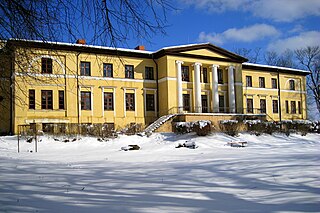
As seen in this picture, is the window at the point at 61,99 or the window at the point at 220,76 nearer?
the window at the point at 61,99

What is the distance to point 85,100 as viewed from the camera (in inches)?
1220

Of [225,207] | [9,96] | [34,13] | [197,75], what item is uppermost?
[197,75]

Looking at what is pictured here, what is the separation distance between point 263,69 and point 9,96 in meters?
38.4

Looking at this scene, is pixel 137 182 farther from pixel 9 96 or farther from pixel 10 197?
pixel 9 96

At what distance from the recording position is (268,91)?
4203 centimetres

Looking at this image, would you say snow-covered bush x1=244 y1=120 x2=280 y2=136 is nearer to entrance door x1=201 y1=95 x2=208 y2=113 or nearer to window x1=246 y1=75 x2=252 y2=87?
entrance door x1=201 y1=95 x2=208 y2=113

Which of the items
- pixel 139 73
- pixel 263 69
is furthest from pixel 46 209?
pixel 263 69

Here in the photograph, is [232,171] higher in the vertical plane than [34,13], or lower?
lower

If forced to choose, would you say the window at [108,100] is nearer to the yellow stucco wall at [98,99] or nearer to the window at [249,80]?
the yellow stucco wall at [98,99]

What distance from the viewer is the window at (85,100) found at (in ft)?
101

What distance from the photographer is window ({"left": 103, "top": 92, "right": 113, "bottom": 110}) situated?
105 feet

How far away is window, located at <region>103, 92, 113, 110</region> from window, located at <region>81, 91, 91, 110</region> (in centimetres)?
151

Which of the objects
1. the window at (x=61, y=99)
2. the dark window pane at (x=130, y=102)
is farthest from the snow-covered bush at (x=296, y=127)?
the window at (x=61, y=99)

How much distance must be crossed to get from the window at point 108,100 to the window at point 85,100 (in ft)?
4.97
